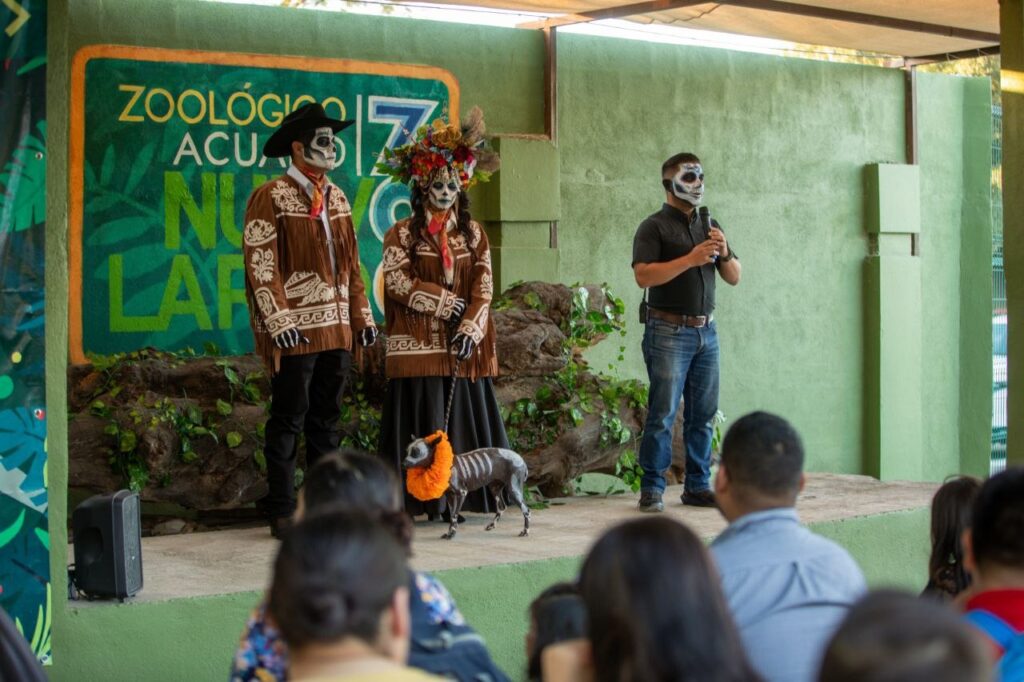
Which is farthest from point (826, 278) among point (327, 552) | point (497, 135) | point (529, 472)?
point (327, 552)

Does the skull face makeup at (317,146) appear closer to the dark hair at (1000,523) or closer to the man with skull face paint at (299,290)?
the man with skull face paint at (299,290)

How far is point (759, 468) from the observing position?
2.99 metres

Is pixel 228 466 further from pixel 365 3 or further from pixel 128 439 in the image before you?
pixel 365 3

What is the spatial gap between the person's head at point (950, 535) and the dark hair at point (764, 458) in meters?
0.65

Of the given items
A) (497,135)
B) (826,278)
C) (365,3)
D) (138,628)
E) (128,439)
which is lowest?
(138,628)

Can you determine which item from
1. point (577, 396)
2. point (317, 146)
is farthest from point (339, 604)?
point (577, 396)

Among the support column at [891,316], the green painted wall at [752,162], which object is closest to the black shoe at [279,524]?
the green painted wall at [752,162]

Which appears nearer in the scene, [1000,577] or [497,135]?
[1000,577]

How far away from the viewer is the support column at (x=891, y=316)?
32.9 feet

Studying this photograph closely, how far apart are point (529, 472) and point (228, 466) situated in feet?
5.13

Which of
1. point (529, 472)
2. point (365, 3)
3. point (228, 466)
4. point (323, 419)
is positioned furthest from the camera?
point (365, 3)

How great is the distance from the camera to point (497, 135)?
27.2 ft

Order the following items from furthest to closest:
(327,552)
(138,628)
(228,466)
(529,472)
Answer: (529,472), (228,466), (138,628), (327,552)

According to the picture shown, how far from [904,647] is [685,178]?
4958 mm
